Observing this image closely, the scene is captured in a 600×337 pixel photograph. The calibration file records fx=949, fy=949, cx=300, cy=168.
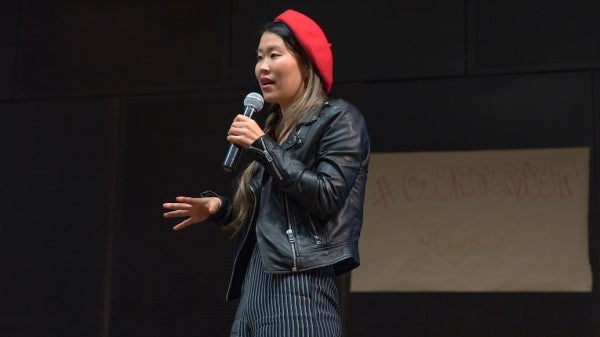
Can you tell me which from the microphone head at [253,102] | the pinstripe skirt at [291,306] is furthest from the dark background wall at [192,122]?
the pinstripe skirt at [291,306]

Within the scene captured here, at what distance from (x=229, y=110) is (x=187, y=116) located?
25 cm

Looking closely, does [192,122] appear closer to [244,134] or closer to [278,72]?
[278,72]

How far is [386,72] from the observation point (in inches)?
189

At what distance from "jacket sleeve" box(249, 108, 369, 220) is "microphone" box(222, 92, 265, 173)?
8cm

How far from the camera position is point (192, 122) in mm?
5117

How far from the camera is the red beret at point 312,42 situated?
2.51m

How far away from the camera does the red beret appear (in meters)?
2.51

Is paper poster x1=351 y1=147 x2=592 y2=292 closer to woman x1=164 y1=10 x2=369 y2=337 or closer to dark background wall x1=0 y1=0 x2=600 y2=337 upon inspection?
dark background wall x1=0 y1=0 x2=600 y2=337

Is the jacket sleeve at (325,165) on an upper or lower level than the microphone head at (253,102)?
lower

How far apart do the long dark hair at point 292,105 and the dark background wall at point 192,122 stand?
222 centimetres

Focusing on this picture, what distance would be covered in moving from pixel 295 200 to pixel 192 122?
2871 millimetres

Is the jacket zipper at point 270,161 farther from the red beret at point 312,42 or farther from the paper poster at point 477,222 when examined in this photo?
the paper poster at point 477,222

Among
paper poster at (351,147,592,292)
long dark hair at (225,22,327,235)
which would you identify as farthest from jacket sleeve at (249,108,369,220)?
paper poster at (351,147,592,292)

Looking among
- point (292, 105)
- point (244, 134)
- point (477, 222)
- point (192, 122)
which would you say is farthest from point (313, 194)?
point (192, 122)
